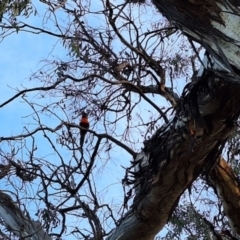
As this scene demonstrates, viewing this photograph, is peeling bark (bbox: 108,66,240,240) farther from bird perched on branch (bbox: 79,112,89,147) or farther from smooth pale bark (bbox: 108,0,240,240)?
bird perched on branch (bbox: 79,112,89,147)

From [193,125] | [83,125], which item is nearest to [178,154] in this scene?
[193,125]

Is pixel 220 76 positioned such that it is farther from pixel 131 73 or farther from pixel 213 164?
pixel 131 73

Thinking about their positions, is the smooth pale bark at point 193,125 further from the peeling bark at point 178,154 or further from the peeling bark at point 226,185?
the peeling bark at point 226,185

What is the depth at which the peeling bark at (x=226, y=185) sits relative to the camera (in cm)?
389

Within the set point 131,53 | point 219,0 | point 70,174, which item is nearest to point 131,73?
point 131,53

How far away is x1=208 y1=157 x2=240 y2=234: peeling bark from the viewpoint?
3.89 metres

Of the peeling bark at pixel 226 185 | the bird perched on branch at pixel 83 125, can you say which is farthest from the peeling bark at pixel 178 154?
the bird perched on branch at pixel 83 125

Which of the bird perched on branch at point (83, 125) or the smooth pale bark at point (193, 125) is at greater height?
the bird perched on branch at point (83, 125)

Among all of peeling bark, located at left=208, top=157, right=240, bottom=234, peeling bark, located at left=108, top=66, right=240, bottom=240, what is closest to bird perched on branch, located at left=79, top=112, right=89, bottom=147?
peeling bark, located at left=108, top=66, right=240, bottom=240

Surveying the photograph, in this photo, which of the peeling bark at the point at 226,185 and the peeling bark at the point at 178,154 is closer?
the peeling bark at the point at 178,154

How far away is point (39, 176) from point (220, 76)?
2.12m

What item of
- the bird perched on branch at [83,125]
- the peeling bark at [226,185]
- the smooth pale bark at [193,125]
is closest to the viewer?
the smooth pale bark at [193,125]

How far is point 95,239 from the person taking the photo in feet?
14.0

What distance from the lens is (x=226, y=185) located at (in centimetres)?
392
